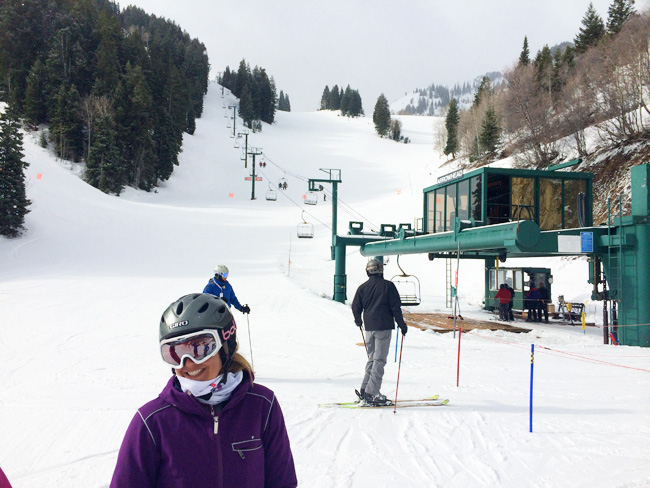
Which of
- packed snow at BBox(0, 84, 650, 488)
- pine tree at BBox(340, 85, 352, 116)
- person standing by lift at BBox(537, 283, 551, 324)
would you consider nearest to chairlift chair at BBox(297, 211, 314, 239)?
packed snow at BBox(0, 84, 650, 488)

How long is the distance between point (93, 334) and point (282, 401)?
6975 mm

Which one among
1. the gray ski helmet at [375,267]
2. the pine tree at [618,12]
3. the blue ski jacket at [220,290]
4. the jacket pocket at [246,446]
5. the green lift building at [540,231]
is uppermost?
the pine tree at [618,12]

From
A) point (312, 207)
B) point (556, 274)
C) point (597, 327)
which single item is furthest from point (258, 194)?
point (597, 327)

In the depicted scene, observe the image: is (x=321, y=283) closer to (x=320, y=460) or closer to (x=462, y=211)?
(x=462, y=211)

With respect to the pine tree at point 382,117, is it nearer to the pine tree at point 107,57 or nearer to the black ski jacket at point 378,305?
the pine tree at point 107,57

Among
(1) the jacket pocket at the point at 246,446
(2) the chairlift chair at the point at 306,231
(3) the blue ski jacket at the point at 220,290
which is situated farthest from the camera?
(2) the chairlift chair at the point at 306,231

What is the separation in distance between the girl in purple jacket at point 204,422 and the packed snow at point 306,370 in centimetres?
240

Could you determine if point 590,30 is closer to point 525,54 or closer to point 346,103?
point 525,54

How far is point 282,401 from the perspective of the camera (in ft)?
21.0

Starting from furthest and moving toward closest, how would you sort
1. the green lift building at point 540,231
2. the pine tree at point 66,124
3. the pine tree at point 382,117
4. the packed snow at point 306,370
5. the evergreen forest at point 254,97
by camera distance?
the pine tree at point 382,117
the evergreen forest at point 254,97
the pine tree at point 66,124
the green lift building at point 540,231
the packed snow at point 306,370

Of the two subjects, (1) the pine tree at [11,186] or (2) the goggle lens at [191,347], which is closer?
(2) the goggle lens at [191,347]

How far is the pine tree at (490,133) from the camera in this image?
48000 millimetres

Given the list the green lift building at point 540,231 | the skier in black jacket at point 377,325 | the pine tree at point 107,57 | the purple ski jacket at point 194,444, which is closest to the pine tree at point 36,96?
the pine tree at point 107,57

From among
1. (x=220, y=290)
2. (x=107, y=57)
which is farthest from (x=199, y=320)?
(x=107, y=57)
